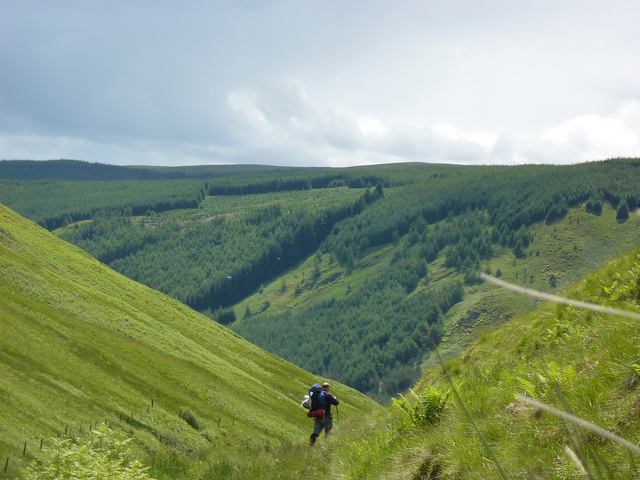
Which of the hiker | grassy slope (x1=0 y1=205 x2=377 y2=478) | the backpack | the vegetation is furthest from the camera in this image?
grassy slope (x1=0 y1=205 x2=377 y2=478)

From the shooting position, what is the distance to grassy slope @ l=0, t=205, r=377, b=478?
43406 mm

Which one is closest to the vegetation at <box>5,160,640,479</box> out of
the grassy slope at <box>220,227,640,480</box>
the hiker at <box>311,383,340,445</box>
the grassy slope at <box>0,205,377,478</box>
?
the grassy slope at <box>220,227,640,480</box>

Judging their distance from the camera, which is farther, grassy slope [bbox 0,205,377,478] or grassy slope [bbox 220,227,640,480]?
grassy slope [bbox 0,205,377,478]

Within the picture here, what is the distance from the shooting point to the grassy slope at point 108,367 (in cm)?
4341

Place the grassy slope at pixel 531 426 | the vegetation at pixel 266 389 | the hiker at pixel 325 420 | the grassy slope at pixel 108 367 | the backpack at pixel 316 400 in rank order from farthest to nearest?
the grassy slope at pixel 108 367 < the backpack at pixel 316 400 < the hiker at pixel 325 420 < the vegetation at pixel 266 389 < the grassy slope at pixel 531 426

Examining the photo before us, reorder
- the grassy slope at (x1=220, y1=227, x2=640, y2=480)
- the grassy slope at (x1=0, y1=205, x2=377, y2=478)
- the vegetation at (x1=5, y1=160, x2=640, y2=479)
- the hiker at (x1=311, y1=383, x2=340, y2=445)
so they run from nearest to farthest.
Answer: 1. the grassy slope at (x1=220, y1=227, x2=640, y2=480)
2. the vegetation at (x1=5, y1=160, x2=640, y2=479)
3. the hiker at (x1=311, y1=383, x2=340, y2=445)
4. the grassy slope at (x1=0, y1=205, x2=377, y2=478)

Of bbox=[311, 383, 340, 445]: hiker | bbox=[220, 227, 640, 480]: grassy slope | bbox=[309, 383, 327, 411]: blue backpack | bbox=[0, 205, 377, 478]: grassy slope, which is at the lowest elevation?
bbox=[0, 205, 377, 478]: grassy slope

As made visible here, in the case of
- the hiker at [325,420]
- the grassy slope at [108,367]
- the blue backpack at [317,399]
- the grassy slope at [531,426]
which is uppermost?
the grassy slope at [531,426]

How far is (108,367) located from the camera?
59.2m

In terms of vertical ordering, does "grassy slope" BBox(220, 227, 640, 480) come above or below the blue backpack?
above

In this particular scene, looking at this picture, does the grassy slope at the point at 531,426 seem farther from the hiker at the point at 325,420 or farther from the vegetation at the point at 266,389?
the hiker at the point at 325,420

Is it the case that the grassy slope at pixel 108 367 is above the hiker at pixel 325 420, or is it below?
below

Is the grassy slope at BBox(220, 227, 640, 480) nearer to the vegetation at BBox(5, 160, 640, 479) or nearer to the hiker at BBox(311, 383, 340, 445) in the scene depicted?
the vegetation at BBox(5, 160, 640, 479)

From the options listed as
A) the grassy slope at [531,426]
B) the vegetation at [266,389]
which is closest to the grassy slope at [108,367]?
the vegetation at [266,389]
